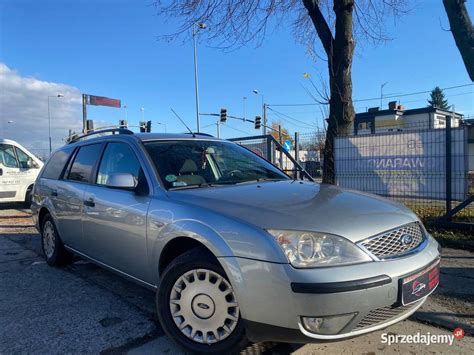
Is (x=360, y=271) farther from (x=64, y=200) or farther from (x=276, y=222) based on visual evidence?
(x=64, y=200)

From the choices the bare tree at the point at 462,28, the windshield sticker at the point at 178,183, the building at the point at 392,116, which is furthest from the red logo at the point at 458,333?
the building at the point at 392,116

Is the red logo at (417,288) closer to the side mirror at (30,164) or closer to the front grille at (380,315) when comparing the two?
the front grille at (380,315)

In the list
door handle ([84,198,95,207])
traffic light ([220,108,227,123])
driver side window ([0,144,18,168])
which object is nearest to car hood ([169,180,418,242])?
door handle ([84,198,95,207])

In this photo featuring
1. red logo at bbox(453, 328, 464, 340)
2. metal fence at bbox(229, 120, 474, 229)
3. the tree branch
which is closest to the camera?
red logo at bbox(453, 328, 464, 340)

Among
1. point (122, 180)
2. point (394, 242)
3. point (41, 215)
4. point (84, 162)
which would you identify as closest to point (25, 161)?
point (41, 215)

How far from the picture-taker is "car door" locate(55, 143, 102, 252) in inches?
170

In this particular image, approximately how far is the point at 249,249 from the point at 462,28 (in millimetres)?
6827

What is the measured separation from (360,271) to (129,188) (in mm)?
2120

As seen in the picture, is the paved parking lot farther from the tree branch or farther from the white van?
the white van

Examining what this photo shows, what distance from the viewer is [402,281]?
241cm

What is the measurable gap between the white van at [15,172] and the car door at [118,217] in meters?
8.08

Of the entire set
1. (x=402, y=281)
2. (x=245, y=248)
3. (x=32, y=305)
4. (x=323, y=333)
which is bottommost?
(x=32, y=305)

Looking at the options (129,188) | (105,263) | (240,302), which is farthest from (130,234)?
(240,302)

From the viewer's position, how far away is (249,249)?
2402 mm
